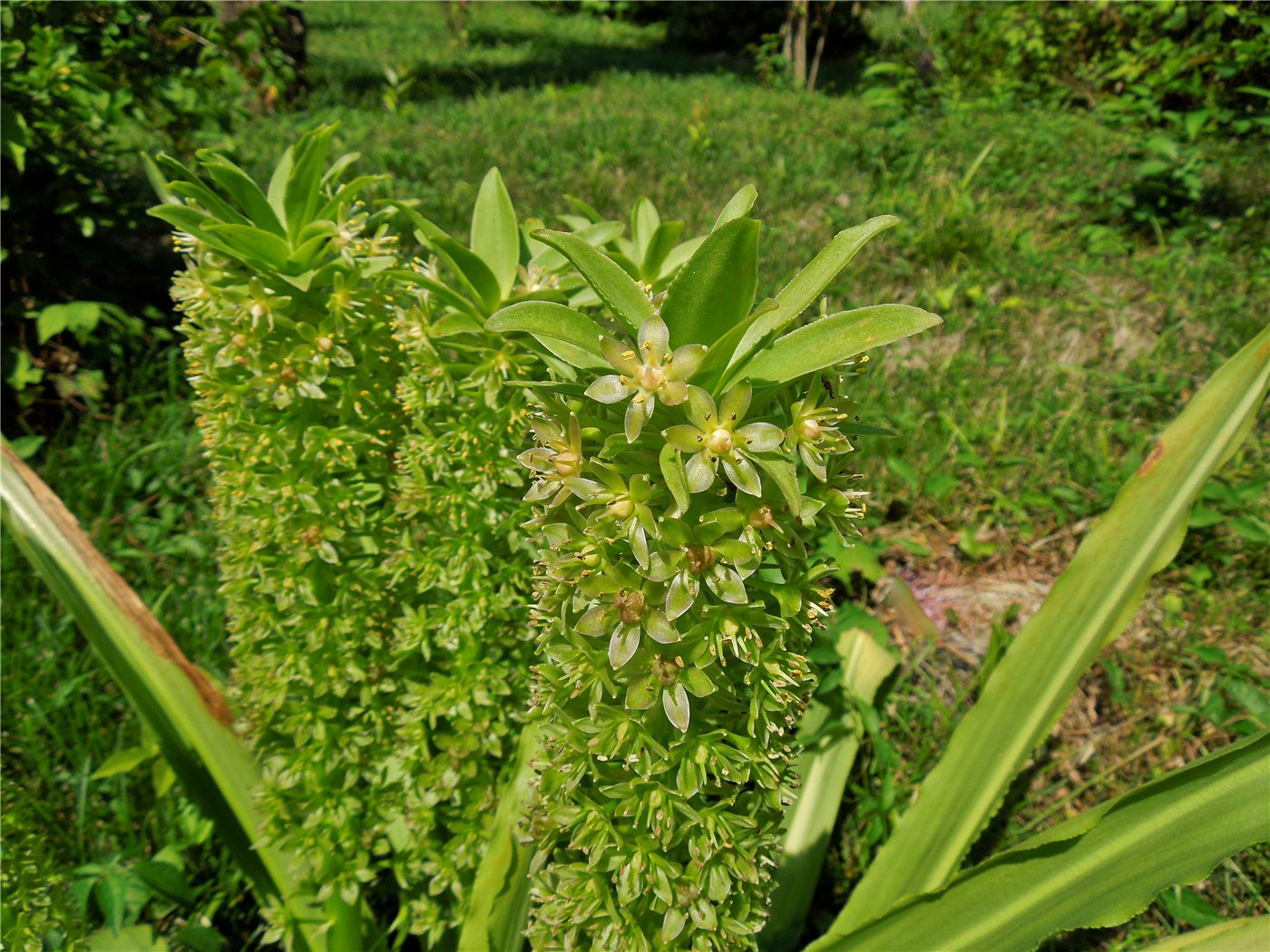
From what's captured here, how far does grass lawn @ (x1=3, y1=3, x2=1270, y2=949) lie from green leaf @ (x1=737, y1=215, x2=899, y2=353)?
3.53ft

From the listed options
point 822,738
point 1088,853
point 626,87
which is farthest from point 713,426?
point 626,87

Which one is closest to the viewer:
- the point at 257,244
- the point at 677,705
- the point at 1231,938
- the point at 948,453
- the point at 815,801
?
the point at 677,705

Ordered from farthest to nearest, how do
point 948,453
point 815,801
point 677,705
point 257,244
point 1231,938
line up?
1. point 948,453
2. point 815,801
3. point 257,244
4. point 1231,938
5. point 677,705

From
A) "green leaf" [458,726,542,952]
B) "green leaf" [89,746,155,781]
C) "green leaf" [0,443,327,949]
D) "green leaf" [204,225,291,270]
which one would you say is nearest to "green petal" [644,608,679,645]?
"green leaf" [458,726,542,952]

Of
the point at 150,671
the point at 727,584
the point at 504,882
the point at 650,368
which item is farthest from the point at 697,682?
the point at 150,671

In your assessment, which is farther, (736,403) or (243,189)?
(243,189)

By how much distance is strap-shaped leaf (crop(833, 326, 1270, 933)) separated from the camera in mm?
1431

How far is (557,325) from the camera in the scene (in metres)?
0.86

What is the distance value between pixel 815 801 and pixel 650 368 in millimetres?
1285

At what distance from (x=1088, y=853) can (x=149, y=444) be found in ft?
10.4

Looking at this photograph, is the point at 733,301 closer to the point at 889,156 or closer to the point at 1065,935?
the point at 1065,935

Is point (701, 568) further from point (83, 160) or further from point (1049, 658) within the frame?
point (83, 160)

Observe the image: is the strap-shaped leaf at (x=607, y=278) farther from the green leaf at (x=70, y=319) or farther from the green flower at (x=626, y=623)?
the green leaf at (x=70, y=319)

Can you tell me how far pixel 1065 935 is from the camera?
1.73 m
